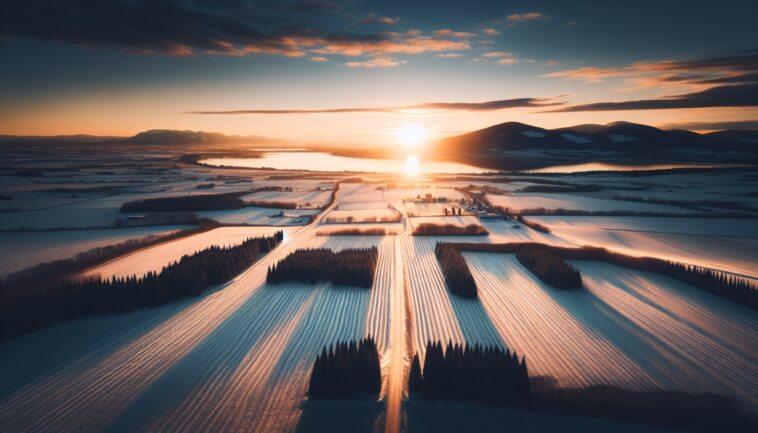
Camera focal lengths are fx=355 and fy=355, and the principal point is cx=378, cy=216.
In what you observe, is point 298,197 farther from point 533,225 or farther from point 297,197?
point 533,225

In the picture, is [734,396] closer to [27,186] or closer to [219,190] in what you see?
[219,190]

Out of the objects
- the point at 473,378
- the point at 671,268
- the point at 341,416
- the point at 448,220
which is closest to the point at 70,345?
the point at 341,416

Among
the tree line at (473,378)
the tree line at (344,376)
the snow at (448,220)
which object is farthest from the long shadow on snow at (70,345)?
the snow at (448,220)

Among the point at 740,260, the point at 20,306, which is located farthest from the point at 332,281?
the point at 740,260

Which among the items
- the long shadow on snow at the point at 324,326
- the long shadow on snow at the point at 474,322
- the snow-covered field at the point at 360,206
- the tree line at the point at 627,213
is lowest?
the long shadow on snow at the point at 324,326

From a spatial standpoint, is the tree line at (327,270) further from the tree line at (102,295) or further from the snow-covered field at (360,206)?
the snow-covered field at (360,206)

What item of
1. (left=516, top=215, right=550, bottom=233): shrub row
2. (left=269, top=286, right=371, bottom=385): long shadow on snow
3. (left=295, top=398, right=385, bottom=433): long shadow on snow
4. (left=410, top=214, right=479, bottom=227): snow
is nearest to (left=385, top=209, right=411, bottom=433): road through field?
(left=295, top=398, right=385, bottom=433): long shadow on snow
